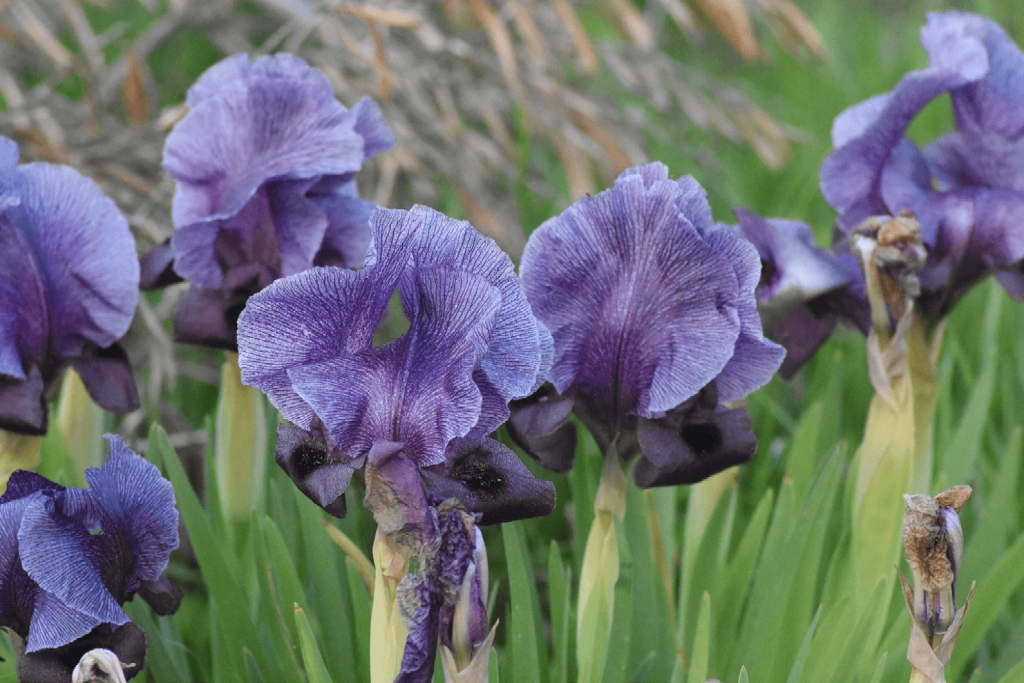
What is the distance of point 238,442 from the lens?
3.19 feet

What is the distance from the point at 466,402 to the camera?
61cm

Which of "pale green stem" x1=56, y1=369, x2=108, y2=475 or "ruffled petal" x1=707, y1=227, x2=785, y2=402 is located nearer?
"ruffled petal" x1=707, y1=227, x2=785, y2=402

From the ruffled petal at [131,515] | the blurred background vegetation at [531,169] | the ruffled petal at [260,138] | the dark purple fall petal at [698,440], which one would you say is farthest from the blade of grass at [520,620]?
the ruffled petal at [260,138]

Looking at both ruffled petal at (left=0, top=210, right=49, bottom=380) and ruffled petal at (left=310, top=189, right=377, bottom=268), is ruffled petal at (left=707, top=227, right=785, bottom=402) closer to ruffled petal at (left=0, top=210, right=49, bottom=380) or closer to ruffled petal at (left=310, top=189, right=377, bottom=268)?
ruffled petal at (left=310, top=189, right=377, bottom=268)

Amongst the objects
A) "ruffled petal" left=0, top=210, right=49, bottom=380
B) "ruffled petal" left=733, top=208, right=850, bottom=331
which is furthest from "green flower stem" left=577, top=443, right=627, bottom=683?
"ruffled petal" left=0, top=210, right=49, bottom=380

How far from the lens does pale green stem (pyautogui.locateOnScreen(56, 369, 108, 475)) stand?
40.2 inches

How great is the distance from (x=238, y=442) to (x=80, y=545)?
0.31 meters

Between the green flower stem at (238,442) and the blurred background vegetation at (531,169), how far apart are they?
5cm

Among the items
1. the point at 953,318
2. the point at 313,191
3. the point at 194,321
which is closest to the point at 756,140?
the point at 953,318

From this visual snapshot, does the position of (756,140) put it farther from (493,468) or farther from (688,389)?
(493,468)

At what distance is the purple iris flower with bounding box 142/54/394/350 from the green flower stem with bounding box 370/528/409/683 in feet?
1.18

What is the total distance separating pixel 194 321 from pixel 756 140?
1317mm

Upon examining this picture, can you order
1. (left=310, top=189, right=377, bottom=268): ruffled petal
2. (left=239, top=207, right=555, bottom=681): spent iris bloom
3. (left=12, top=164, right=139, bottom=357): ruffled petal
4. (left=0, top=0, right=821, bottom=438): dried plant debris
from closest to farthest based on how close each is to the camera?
(left=239, top=207, right=555, bottom=681): spent iris bloom → (left=12, top=164, right=139, bottom=357): ruffled petal → (left=310, top=189, right=377, bottom=268): ruffled petal → (left=0, top=0, right=821, bottom=438): dried plant debris

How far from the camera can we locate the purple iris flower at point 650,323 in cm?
71
